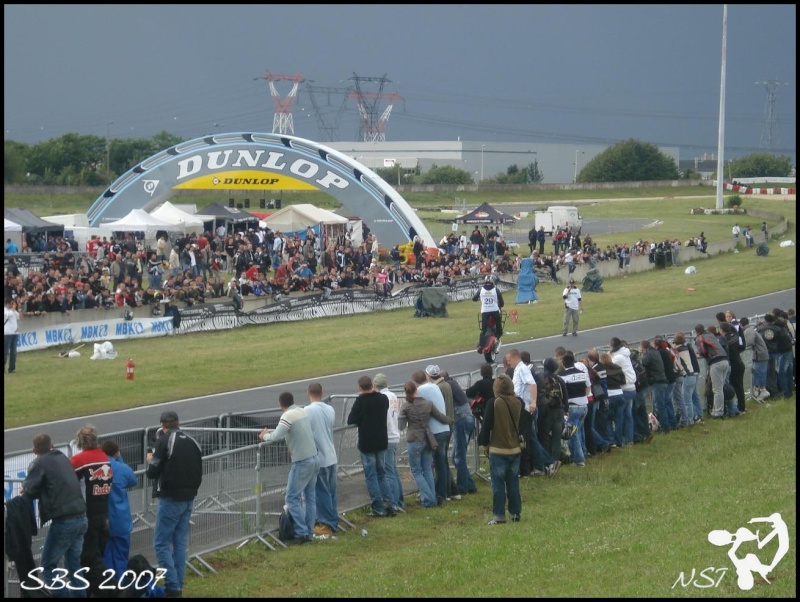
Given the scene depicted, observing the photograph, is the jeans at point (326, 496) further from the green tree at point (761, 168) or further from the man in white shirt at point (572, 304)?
the green tree at point (761, 168)

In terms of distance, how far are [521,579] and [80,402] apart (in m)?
13.8

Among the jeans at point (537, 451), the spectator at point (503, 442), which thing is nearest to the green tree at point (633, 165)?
the jeans at point (537, 451)

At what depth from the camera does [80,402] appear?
2156 centimetres

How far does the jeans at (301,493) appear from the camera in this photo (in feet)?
39.4

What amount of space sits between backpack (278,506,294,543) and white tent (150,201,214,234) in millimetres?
34464

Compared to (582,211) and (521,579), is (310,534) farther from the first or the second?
(582,211)

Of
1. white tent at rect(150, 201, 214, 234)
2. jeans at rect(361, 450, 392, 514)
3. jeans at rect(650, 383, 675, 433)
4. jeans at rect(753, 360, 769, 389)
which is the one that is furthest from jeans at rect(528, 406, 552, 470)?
white tent at rect(150, 201, 214, 234)

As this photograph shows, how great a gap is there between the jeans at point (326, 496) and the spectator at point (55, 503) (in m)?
3.34

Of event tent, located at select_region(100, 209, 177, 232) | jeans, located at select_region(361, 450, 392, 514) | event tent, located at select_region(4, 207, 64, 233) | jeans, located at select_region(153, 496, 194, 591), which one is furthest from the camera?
event tent, located at select_region(100, 209, 177, 232)

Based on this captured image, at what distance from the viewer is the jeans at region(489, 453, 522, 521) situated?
41.6 ft

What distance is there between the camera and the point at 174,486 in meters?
10.4

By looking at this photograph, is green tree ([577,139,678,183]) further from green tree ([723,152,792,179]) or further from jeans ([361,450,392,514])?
jeans ([361,450,392,514])

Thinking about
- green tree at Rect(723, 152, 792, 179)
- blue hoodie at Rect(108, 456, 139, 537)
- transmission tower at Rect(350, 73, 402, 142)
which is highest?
transmission tower at Rect(350, 73, 402, 142)

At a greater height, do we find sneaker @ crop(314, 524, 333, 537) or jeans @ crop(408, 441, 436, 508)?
jeans @ crop(408, 441, 436, 508)
